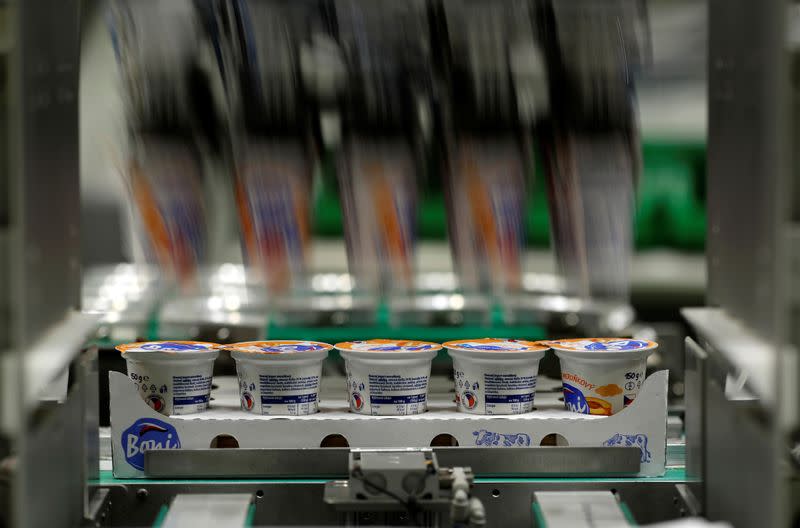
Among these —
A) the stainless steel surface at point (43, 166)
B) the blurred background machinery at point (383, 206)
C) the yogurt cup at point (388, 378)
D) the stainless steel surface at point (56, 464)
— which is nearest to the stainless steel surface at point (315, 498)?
the blurred background machinery at point (383, 206)

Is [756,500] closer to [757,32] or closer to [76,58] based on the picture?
[757,32]

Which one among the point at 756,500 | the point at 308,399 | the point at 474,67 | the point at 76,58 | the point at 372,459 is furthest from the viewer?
the point at 474,67

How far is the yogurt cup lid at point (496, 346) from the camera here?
2.01 metres

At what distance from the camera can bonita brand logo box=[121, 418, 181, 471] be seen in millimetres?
1968

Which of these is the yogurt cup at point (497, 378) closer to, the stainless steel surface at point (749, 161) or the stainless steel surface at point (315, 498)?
the stainless steel surface at point (315, 498)

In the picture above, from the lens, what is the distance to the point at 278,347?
81.0 inches

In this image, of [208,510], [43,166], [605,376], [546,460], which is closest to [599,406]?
[605,376]

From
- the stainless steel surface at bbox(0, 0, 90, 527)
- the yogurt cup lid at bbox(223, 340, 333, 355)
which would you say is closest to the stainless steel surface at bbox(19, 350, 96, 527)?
the stainless steel surface at bbox(0, 0, 90, 527)

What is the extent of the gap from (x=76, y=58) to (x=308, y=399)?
0.79 meters

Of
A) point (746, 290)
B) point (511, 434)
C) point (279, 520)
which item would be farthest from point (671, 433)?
point (279, 520)

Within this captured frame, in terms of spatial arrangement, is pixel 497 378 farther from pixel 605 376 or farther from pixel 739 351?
pixel 739 351

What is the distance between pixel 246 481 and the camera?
6.27ft

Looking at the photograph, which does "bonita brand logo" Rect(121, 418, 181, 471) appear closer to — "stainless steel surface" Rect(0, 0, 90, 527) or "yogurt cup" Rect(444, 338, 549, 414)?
"stainless steel surface" Rect(0, 0, 90, 527)

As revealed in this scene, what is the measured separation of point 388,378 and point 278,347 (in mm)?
240
